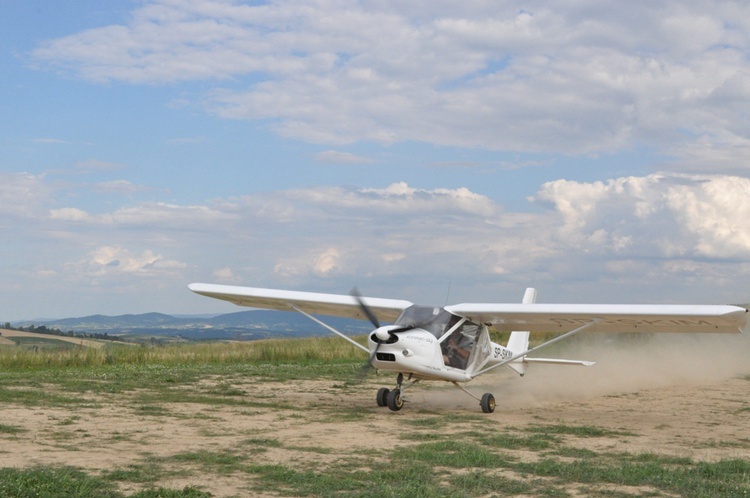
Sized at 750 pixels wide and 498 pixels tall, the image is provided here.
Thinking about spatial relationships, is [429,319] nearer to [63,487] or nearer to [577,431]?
[577,431]

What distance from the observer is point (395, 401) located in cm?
1658

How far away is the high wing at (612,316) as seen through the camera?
16125mm

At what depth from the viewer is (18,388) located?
18.5 metres

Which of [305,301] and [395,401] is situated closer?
[395,401]

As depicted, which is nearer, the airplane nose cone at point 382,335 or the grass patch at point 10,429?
the grass patch at point 10,429

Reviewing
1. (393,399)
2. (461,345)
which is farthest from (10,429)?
(461,345)

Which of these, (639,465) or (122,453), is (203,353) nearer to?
(122,453)

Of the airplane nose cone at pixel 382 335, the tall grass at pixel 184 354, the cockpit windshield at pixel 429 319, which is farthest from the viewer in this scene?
the tall grass at pixel 184 354

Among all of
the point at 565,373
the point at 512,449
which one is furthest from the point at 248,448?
the point at 565,373

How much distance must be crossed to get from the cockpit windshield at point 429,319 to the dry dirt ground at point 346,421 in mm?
1720

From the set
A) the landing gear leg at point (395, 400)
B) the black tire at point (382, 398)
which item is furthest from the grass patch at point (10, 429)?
the black tire at point (382, 398)

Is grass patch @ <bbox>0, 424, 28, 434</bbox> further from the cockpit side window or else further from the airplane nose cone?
the cockpit side window

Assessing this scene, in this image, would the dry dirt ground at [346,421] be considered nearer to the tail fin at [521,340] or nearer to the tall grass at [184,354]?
the tail fin at [521,340]

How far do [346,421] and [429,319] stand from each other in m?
3.16
